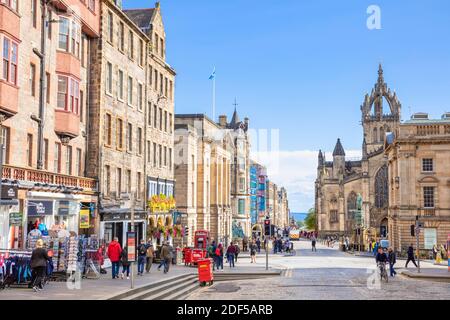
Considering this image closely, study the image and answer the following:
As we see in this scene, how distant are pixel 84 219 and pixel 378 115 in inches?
4996

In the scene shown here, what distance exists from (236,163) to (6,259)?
85930mm

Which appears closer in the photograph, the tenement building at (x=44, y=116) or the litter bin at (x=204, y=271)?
the tenement building at (x=44, y=116)

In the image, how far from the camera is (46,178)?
27172 millimetres

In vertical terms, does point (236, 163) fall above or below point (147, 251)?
above

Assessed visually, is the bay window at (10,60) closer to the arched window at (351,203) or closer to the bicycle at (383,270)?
the bicycle at (383,270)

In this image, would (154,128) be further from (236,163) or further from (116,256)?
(236,163)

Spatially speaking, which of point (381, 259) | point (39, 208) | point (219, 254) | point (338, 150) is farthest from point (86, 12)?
point (338, 150)

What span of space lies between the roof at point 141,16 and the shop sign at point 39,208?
23.7 metres

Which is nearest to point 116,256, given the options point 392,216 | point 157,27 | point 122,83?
point 122,83

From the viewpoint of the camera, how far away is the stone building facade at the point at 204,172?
61375 millimetres

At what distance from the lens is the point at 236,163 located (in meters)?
105

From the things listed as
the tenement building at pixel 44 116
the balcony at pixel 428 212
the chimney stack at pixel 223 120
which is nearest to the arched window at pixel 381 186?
the chimney stack at pixel 223 120

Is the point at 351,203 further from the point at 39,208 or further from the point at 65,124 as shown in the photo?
the point at 39,208

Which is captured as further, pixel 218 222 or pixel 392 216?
pixel 218 222
